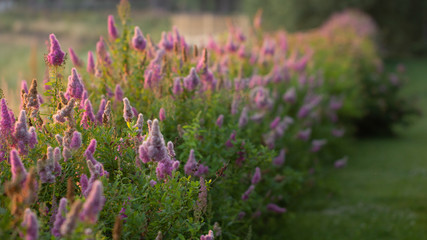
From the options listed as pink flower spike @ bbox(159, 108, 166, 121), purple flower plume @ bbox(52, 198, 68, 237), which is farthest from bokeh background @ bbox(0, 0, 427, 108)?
purple flower plume @ bbox(52, 198, 68, 237)

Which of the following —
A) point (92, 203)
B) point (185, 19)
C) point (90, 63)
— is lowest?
point (185, 19)

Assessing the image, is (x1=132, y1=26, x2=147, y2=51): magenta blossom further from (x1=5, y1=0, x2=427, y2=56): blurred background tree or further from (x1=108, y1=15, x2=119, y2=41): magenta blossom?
(x1=5, y1=0, x2=427, y2=56): blurred background tree

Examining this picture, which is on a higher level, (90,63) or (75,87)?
(75,87)

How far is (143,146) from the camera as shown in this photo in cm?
237

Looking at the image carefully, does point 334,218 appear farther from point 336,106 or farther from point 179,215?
point 179,215

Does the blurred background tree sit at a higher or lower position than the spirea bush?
lower

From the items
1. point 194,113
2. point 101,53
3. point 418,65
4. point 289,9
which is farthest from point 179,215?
point 418,65

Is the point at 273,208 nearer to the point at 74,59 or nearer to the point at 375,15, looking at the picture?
the point at 74,59

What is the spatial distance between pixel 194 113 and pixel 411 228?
3.39m

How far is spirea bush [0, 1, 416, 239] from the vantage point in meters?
2.14

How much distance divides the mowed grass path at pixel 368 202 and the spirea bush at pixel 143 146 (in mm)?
583

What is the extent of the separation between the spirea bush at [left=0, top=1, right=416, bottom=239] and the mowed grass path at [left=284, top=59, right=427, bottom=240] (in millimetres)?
583

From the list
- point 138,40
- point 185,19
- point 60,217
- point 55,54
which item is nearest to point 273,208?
point 138,40

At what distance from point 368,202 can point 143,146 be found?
5457 millimetres
